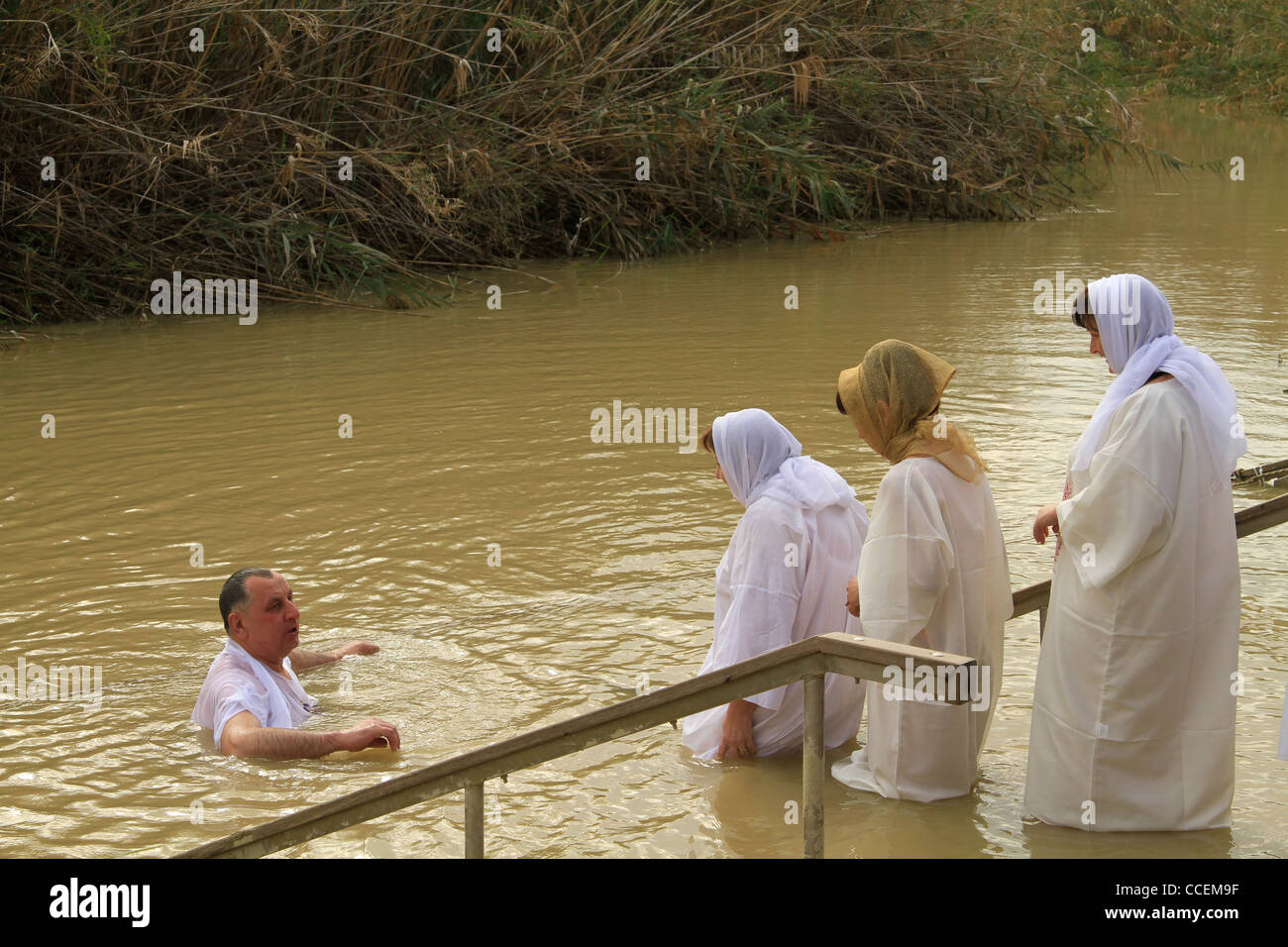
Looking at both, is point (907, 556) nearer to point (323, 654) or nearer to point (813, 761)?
point (813, 761)

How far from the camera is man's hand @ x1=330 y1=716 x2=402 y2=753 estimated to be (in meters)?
4.92

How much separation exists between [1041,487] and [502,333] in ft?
18.6

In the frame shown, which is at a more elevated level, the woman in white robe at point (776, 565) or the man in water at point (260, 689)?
the woman in white robe at point (776, 565)

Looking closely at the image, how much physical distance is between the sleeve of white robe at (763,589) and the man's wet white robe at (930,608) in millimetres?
306

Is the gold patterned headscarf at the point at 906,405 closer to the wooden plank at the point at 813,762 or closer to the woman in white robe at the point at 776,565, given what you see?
Answer: the woman in white robe at the point at 776,565

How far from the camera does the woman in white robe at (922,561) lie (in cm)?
404

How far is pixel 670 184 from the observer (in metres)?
16.2

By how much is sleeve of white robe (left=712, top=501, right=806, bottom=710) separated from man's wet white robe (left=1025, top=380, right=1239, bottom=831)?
74 centimetres

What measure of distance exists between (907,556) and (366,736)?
Answer: 192cm

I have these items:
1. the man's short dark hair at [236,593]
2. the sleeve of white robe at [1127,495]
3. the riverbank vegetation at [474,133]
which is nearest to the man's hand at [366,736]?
the man's short dark hair at [236,593]

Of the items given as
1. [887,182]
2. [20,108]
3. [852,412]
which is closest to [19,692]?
[852,412]

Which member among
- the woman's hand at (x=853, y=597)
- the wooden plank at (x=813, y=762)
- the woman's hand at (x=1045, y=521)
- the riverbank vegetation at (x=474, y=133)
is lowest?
the wooden plank at (x=813, y=762)

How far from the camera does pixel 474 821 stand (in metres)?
3.43

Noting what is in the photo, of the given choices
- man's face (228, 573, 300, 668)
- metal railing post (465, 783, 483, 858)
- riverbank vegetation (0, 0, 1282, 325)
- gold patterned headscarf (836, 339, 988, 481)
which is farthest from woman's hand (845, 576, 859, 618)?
riverbank vegetation (0, 0, 1282, 325)
